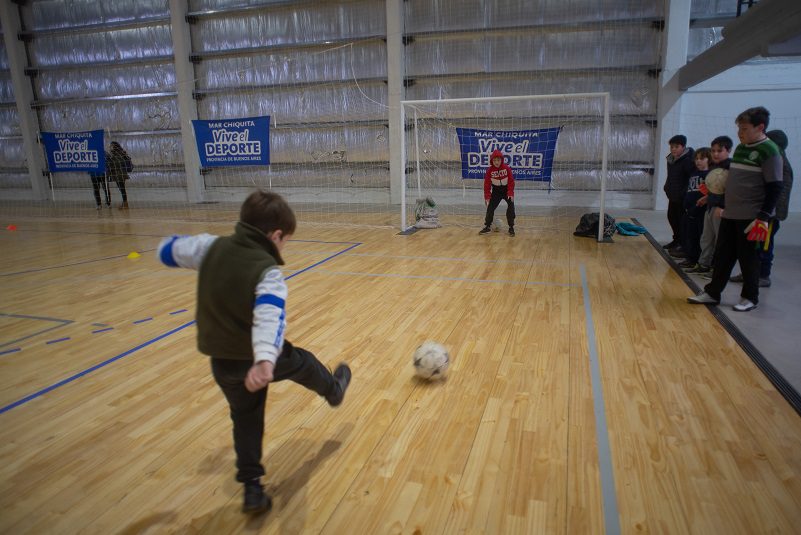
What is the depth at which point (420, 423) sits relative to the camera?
9.37 feet

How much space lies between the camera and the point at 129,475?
8.02 ft

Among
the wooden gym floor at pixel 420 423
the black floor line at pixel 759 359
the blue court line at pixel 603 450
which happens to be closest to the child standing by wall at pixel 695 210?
the black floor line at pixel 759 359

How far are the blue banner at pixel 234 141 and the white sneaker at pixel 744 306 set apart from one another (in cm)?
834

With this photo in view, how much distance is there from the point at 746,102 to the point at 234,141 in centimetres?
1055

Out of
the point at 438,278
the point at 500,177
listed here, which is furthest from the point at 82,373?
the point at 500,177

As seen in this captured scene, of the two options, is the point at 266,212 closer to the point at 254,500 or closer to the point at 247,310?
the point at 247,310

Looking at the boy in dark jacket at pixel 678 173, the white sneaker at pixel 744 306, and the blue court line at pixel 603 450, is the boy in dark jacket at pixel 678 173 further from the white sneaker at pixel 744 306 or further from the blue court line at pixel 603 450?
the blue court line at pixel 603 450

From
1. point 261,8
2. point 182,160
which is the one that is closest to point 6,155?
point 182,160

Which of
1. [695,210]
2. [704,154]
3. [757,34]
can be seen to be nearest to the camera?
[704,154]

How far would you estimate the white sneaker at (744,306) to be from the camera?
14.9 feet

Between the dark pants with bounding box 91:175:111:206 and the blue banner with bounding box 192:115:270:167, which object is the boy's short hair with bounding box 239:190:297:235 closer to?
the blue banner with bounding box 192:115:270:167

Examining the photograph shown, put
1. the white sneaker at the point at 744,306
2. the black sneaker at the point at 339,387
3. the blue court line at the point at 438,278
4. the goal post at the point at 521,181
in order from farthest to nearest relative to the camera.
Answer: the goal post at the point at 521,181 < the blue court line at the point at 438,278 < the white sneaker at the point at 744,306 < the black sneaker at the point at 339,387

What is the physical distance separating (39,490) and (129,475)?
370 mm

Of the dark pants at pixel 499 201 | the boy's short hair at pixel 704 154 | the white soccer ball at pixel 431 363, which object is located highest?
the boy's short hair at pixel 704 154
